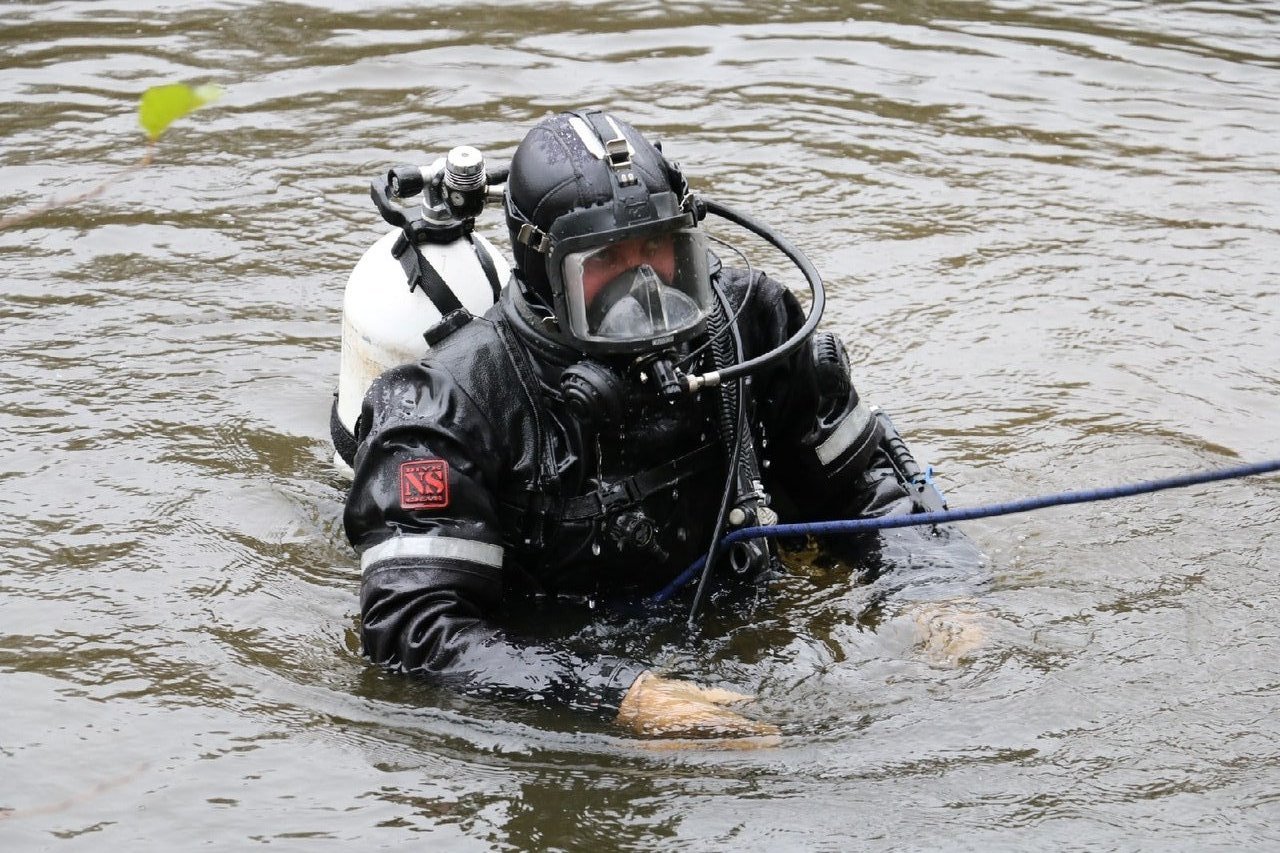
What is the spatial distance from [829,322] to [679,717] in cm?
272

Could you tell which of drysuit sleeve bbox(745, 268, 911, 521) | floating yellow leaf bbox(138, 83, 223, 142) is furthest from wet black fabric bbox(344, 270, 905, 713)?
floating yellow leaf bbox(138, 83, 223, 142)

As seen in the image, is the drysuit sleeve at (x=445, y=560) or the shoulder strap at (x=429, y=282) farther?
the shoulder strap at (x=429, y=282)

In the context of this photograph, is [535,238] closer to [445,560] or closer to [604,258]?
[604,258]

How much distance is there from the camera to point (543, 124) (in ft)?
11.8

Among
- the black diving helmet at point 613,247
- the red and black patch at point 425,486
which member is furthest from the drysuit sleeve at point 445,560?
the black diving helmet at point 613,247

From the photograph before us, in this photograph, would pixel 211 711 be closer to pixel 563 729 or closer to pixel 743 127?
pixel 563 729

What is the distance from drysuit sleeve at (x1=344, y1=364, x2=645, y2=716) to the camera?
3395 millimetres

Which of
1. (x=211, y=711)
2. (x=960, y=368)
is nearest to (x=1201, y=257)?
A: (x=960, y=368)

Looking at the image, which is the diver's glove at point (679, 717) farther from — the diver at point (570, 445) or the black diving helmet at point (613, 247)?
the black diving helmet at point (613, 247)

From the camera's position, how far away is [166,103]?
51.9 inches

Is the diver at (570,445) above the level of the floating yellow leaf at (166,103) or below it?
below

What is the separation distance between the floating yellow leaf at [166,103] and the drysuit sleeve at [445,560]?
6.85ft

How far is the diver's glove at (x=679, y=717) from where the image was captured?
333cm

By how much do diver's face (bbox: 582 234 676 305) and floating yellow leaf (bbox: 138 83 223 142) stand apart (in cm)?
200
